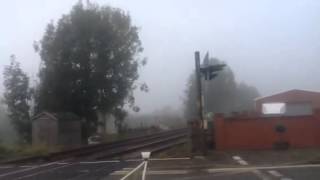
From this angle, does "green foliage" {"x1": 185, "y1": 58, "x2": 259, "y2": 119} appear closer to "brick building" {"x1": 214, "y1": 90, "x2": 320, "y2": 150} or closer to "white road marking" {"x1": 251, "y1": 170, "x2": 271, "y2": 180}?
"brick building" {"x1": 214, "y1": 90, "x2": 320, "y2": 150}

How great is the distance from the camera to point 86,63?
193 feet

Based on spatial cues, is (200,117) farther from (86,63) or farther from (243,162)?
(86,63)

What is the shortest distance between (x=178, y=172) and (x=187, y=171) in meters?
0.38

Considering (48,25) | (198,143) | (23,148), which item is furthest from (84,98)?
(198,143)

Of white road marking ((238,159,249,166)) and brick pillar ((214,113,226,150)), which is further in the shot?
brick pillar ((214,113,226,150))

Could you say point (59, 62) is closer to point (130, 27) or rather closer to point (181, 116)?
point (130, 27)

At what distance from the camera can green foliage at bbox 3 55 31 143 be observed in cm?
5619

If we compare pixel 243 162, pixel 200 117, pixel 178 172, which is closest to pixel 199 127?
pixel 200 117

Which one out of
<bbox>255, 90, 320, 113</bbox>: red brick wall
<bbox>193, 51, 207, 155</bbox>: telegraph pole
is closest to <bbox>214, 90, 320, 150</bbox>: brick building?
<bbox>193, 51, 207, 155</bbox>: telegraph pole

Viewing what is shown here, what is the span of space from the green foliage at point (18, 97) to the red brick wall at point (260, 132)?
2852 cm

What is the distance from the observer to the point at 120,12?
62125 mm

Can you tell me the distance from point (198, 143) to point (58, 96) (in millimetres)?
30603

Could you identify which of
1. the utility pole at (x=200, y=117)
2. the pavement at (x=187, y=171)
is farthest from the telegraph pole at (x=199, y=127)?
the pavement at (x=187, y=171)

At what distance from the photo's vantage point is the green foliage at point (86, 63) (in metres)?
57.6
